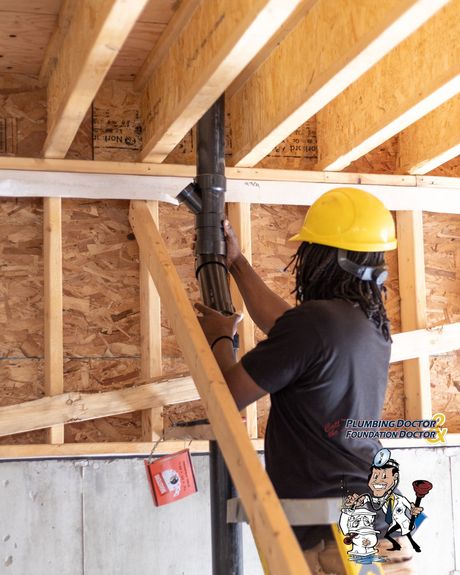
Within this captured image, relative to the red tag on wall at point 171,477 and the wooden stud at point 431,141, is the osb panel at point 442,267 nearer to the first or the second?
the wooden stud at point 431,141

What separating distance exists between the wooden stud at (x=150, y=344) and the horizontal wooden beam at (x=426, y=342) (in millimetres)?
1107

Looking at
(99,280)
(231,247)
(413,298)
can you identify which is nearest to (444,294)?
(413,298)

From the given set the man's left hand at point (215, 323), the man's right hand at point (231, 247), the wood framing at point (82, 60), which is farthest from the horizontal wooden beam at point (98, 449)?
the wood framing at point (82, 60)

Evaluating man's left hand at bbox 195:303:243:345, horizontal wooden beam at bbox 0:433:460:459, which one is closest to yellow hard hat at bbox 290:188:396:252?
man's left hand at bbox 195:303:243:345

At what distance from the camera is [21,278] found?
3965mm

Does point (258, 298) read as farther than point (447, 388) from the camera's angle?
No

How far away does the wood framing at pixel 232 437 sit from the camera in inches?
86.4

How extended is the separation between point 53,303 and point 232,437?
62.9 inches

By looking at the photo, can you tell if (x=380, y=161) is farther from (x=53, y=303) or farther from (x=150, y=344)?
(x=53, y=303)

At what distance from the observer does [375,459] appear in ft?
8.40

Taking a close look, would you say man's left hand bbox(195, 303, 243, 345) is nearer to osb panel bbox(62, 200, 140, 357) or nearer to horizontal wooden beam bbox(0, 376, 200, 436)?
horizontal wooden beam bbox(0, 376, 200, 436)

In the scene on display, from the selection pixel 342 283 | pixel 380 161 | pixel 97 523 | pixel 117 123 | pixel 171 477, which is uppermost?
pixel 117 123

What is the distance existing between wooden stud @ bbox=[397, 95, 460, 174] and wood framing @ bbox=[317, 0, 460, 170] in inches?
14.3

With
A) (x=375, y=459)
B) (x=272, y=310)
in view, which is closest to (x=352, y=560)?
(x=375, y=459)
